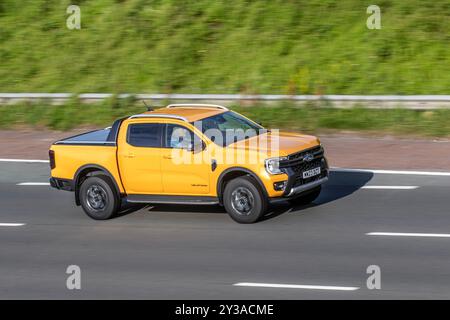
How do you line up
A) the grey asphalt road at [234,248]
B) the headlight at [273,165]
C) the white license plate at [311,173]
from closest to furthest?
the grey asphalt road at [234,248] < the headlight at [273,165] < the white license plate at [311,173]

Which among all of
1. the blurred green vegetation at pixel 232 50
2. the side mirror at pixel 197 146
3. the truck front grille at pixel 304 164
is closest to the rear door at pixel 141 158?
the side mirror at pixel 197 146

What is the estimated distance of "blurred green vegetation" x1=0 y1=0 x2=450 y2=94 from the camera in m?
22.2

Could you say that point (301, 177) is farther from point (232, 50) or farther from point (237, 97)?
point (232, 50)

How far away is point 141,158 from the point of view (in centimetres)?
1403

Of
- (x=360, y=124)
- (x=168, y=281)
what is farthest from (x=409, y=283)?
(x=360, y=124)

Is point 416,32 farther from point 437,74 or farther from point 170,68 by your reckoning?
point 170,68

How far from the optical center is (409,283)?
1046 centimetres

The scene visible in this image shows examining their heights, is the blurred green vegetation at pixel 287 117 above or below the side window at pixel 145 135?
above

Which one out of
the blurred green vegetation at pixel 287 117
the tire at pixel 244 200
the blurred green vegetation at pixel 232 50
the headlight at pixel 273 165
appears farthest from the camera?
the blurred green vegetation at pixel 232 50

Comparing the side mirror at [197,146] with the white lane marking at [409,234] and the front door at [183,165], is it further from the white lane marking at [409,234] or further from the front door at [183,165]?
the white lane marking at [409,234]

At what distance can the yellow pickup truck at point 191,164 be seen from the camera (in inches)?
522

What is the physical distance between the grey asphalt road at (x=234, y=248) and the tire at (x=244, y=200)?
0.18m

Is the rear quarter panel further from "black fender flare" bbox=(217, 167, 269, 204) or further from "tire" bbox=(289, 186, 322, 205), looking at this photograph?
"tire" bbox=(289, 186, 322, 205)
